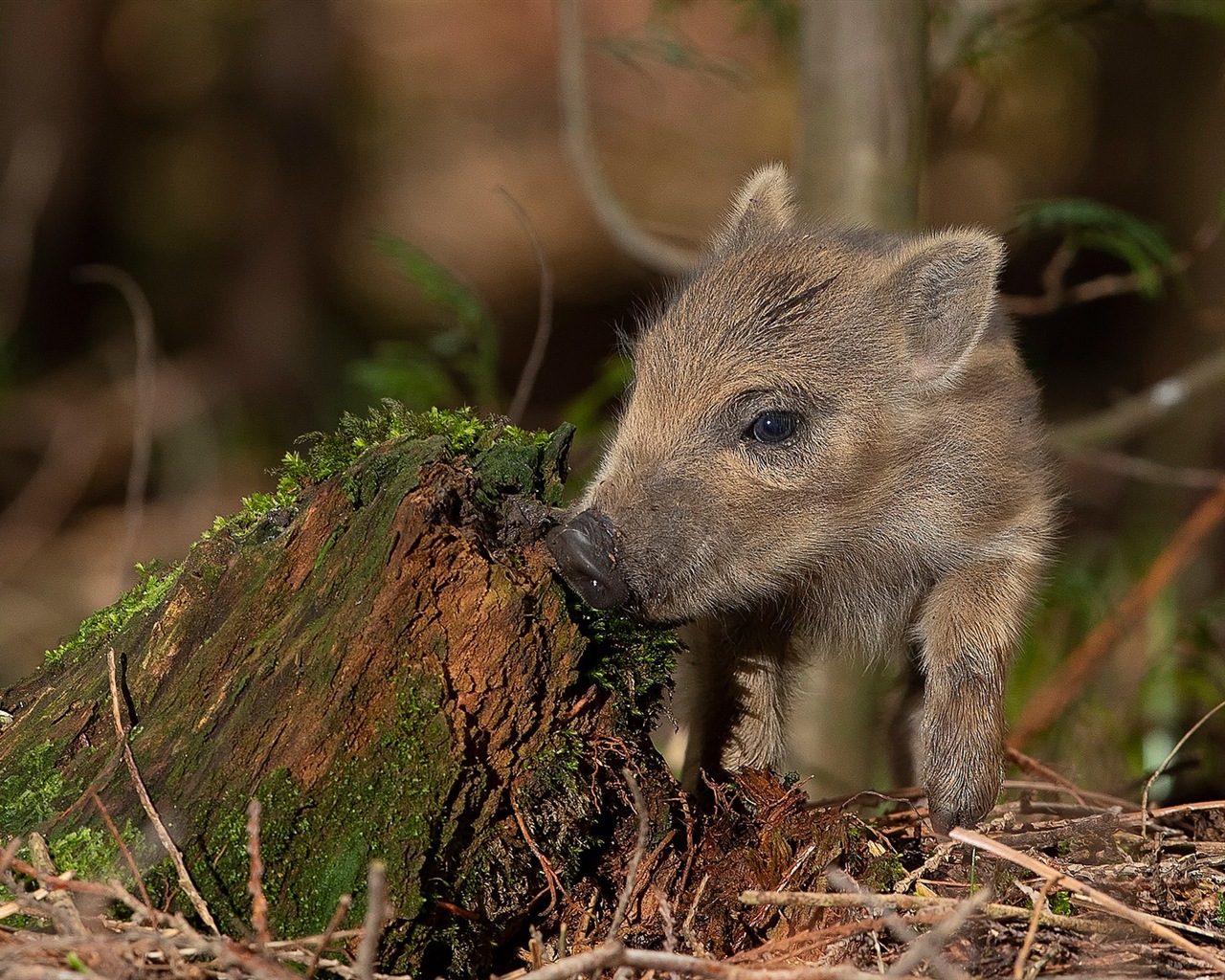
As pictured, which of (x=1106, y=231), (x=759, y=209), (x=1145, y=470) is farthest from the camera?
(x=1145, y=470)

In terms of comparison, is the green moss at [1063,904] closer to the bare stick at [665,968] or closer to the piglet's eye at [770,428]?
the bare stick at [665,968]

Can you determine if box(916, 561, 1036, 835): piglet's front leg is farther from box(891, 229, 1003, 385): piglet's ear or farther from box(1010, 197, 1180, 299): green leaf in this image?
box(1010, 197, 1180, 299): green leaf

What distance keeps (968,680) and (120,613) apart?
7.64 ft

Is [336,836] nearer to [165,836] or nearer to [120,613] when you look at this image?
[165,836]

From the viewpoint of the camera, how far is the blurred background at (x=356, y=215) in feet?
35.6

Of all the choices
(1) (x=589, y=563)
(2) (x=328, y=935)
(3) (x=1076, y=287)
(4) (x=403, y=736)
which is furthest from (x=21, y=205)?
(2) (x=328, y=935)

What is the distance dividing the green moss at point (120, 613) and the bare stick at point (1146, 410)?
3.99 metres

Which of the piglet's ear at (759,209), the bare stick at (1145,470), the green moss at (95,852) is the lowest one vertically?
the bare stick at (1145,470)

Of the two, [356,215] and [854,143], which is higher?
[854,143]

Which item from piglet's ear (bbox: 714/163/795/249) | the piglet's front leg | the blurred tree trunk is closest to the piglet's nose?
the piglet's front leg

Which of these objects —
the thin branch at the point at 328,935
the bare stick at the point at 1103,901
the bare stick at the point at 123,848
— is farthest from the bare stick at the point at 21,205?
the bare stick at the point at 1103,901

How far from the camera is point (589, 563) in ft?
9.99

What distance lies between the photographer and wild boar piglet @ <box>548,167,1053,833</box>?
3.70m

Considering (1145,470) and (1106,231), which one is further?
(1145,470)
